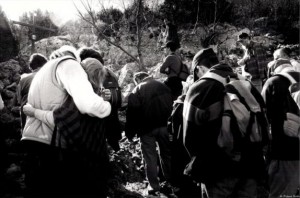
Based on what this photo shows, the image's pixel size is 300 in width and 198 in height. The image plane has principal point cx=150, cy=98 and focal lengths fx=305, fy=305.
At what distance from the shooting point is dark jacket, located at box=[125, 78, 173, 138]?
4602 mm

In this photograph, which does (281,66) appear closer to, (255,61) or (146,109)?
(146,109)

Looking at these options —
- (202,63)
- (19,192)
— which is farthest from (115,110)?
(19,192)

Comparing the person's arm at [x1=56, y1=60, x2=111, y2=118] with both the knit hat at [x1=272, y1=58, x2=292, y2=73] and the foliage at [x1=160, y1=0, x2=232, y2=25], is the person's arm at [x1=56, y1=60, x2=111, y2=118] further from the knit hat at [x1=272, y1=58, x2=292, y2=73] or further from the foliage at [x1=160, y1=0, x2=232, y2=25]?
the foliage at [x1=160, y1=0, x2=232, y2=25]

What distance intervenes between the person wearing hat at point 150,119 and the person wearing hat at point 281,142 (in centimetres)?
178

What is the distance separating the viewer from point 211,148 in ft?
8.16

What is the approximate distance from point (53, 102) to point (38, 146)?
33cm

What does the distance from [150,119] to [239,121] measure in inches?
88.2

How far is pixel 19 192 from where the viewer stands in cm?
430

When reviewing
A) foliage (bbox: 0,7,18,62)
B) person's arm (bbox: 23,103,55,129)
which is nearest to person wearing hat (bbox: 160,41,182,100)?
person's arm (bbox: 23,103,55,129)

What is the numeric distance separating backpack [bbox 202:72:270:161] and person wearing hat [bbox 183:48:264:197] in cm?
4

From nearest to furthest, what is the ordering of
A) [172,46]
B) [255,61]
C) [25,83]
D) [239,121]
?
[239,121] → [25,83] → [172,46] → [255,61]

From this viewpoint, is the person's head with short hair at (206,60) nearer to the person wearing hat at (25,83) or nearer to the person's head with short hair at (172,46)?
the person wearing hat at (25,83)

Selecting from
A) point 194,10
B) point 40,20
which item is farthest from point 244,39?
point 40,20

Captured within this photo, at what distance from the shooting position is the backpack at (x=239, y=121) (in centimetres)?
245
